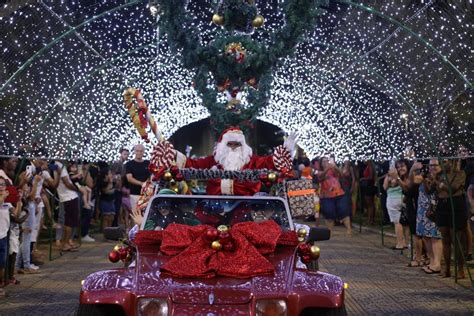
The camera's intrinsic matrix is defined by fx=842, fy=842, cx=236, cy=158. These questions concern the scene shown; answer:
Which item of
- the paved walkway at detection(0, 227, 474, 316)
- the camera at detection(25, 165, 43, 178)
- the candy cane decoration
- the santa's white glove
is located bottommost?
the paved walkway at detection(0, 227, 474, 316)

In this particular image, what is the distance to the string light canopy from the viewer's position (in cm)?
1374

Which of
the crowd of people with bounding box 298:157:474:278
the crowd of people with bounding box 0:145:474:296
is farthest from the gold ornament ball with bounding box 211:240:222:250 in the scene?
the crowd of people with bounding box 298:157:474:278

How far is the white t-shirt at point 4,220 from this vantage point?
11180 millimetres

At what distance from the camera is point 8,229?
451 inches

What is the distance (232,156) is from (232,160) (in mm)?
80

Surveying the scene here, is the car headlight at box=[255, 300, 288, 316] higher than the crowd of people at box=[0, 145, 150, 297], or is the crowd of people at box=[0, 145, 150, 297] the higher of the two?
the crowd of people at box=[0, 145, 150, 297]

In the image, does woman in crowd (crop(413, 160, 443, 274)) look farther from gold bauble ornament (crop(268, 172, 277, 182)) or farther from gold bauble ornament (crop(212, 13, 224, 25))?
gold bauble ornament (crop(268, 172, 277, 182))

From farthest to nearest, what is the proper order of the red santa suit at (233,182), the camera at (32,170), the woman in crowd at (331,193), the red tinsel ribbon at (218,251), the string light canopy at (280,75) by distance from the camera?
the woman in crowd at (331,193) → the camera at (32,170) → the string light canopy at (280,75) → the red santa suit at (233,182) → the red tinsel ribbon at (218,251)

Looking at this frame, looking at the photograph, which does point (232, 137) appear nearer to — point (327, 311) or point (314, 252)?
point (314, 252)

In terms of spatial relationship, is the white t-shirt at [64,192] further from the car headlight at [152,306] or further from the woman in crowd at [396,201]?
the car headlight at [152,306]

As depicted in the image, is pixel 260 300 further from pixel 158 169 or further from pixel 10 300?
pixel 10 300

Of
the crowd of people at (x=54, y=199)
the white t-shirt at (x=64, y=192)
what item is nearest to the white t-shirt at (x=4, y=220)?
the crowd of people at (x=54, y=199)

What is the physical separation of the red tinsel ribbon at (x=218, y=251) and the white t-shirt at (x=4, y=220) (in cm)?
408

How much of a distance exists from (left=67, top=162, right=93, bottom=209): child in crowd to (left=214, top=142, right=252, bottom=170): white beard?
28.2ft
